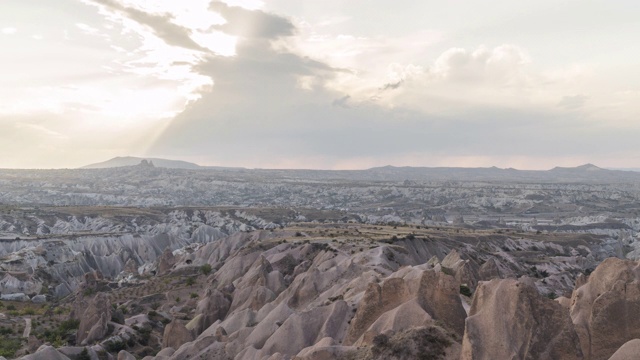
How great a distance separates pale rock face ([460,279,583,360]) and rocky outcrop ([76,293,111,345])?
4205 centimetres

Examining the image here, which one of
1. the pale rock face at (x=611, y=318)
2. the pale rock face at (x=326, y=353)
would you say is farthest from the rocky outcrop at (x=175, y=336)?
the pale rock face at (x=611, y=318)

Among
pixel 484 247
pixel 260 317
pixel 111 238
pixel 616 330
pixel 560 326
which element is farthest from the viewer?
pixel 111 238

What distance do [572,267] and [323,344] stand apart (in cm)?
9342

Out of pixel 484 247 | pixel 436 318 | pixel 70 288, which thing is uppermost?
pixel 436 318

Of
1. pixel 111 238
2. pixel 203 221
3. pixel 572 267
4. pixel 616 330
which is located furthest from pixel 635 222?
pixel 616 330

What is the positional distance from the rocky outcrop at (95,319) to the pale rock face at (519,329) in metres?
42.1

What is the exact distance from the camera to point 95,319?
51531mm

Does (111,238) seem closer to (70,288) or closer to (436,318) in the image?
(70,288)

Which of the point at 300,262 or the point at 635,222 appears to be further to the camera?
the point at 635,222

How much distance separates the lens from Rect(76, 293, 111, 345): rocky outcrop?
50062mm

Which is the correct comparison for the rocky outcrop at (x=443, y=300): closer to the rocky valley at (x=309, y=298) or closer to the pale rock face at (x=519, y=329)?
the rocky valley at (x=309, y=298)

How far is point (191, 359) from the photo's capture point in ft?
121

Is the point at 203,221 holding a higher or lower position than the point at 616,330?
lower

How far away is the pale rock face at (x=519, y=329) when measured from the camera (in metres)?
19.6
